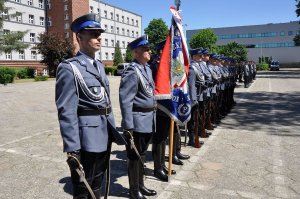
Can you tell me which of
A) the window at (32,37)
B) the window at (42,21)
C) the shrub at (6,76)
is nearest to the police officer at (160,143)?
the shrub at (6,76)

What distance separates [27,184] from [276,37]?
92.1m

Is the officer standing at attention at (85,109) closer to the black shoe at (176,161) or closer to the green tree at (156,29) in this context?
the black shoe at (176,161)

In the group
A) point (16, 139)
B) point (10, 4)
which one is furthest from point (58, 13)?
point (16, 139)

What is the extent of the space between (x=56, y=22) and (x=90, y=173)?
5771 cm

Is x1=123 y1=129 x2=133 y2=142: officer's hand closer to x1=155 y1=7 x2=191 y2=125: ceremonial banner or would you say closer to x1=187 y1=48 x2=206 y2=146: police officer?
x1=155 y1=7 x2=191 y2=125: ceremonial banner

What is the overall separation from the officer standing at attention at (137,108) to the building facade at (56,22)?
36.9 meters

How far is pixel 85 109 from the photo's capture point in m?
3.20

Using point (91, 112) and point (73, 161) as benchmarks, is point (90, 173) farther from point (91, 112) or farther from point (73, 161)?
point (91, 112)

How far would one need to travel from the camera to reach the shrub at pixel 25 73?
4134 cm

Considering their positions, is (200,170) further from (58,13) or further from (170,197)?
(58,13)

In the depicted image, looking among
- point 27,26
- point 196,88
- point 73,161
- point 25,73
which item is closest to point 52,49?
point 25,73

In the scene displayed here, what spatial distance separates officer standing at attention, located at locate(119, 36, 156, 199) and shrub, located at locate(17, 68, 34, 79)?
40179 millimetres

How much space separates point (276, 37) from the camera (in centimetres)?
8762

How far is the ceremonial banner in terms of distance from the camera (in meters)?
5.32
